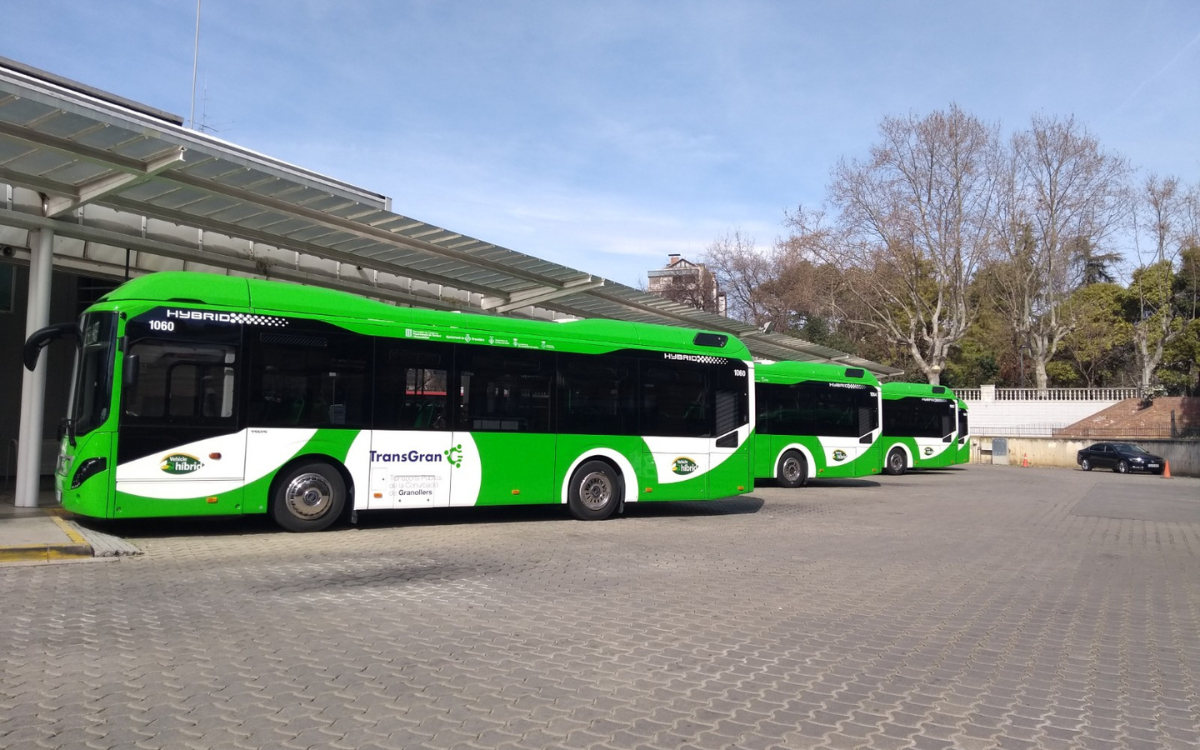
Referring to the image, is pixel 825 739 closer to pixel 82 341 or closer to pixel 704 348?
pixel 82 341

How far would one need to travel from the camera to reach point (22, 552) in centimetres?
929

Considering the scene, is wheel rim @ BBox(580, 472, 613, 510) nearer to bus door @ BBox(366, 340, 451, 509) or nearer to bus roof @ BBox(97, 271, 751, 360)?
bus roof @ BBox(97, 271, 751, 360)

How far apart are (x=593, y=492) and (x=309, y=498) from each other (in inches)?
184

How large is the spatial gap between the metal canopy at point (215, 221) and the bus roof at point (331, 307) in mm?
1564

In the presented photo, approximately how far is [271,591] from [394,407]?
191 inches

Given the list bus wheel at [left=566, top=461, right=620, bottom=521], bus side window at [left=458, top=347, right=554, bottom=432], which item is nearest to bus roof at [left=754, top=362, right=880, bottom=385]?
bus wheel at [left=566, top=461, right=620, bottom=521]

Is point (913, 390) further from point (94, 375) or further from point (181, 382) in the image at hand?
point (94, 375)

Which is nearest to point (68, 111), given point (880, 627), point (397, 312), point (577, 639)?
point (397, 312)

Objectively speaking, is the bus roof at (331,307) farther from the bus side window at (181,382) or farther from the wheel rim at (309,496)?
the wheel rim at (309,496)

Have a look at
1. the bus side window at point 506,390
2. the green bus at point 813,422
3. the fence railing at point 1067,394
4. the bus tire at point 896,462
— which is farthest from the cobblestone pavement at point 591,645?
the fence railing at point 1067,394

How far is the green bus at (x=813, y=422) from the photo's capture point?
2320 cm

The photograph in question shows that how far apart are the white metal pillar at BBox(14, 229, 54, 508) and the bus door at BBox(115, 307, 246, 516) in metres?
3.49

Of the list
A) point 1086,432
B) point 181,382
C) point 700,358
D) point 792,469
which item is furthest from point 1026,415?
point 181,382

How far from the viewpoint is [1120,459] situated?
1486 inches
